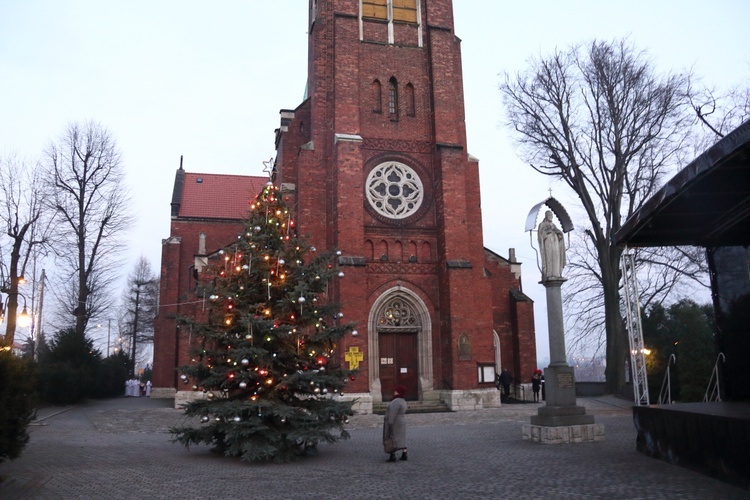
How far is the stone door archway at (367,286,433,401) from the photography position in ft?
79.3

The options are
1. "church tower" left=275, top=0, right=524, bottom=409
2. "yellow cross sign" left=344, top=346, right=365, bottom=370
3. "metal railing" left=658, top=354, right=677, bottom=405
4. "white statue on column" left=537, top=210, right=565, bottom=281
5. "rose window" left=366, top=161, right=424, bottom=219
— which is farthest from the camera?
"rose window" left=366, top=161, right=424, bottom=219

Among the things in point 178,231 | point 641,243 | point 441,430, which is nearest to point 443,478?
point 641,243

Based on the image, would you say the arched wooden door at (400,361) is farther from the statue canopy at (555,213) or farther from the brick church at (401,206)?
the statue canopy at (555,213)

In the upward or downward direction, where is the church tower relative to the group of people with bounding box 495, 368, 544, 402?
upward

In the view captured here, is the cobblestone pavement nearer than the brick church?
Yes

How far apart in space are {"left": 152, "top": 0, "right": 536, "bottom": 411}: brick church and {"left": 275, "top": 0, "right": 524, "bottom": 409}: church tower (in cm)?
5

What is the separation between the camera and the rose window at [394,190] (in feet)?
82.9

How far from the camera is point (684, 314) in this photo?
20047 mm

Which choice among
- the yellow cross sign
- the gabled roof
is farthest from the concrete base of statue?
the gabled roof

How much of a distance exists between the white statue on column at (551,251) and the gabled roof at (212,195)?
2559 centimetres

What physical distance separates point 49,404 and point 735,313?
2858 centimetres

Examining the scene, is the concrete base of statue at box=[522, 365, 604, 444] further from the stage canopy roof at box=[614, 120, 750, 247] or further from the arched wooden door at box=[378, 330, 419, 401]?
the arched wooden door at box=[378, 330, 419, 401]

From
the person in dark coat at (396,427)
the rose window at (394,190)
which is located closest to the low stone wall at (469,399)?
the rose window at (394,190)

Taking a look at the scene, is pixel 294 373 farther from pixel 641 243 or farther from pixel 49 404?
pixel 49 404
